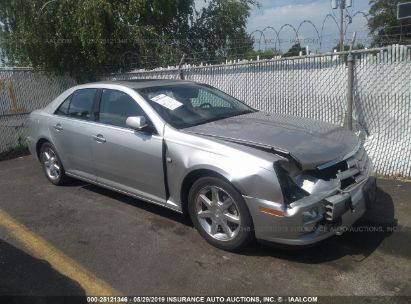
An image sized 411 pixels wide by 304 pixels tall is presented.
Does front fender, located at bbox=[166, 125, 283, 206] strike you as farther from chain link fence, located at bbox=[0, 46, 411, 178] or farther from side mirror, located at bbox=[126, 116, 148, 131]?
chain link fence, located at bbox=[0, 46, 411, 178]

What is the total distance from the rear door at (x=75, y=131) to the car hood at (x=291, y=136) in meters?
1.61

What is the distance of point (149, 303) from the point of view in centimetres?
308

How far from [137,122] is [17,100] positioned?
18.6 feet

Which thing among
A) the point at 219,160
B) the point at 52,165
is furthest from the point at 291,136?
the point at 52,165

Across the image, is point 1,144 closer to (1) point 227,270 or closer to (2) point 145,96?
(2) point 145,96

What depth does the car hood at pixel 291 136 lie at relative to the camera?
11.5 ft

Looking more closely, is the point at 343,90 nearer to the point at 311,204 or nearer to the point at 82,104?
the point at 311,204

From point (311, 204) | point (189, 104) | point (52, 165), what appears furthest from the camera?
point (52, 165)

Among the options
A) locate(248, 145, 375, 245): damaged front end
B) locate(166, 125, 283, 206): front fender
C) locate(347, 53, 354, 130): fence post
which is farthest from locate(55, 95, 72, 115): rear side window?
locate(347, 53, 354, 130): fence post

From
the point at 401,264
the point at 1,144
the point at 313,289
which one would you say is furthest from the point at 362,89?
the point at 1,144

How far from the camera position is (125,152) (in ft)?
14.6

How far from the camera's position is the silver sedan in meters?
3.36

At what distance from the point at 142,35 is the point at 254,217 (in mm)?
7237

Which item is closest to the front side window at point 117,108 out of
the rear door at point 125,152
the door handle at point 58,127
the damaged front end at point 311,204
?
the rear door at point 125,152
